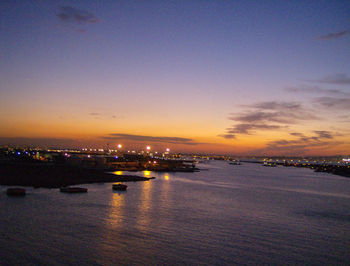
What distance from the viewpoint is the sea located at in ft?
50.8

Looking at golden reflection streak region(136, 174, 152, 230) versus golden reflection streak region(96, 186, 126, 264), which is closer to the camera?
golden reflection streak region(96, 186, 126, 264)

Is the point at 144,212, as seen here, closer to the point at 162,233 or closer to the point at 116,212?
the point at 116,212

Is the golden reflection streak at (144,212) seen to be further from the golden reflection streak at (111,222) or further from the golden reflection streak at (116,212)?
the golden reflection streak at (116,212)

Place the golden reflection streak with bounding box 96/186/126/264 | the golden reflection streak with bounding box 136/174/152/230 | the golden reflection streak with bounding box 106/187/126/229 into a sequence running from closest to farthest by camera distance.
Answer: the golden reflection streak with bounding box 96/186/126/264 < the golden reflection streak with bounding box 106/187/126/229 < the golden reflection streak with bounding box 136/174/152/230

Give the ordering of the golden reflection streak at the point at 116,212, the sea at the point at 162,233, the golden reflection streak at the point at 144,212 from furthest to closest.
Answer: the golden reflection streak at the point at 144,212, the golden reflection streak at the point at 116,212, the sea at the point at 162,233

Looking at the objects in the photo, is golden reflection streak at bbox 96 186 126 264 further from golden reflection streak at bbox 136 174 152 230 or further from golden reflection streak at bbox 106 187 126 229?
golden reflection streak at bbox 136 174 152 230

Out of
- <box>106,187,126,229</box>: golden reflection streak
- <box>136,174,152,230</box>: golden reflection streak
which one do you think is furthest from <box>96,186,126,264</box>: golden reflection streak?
<box>136,174,152,230</box>: golden reflection streak

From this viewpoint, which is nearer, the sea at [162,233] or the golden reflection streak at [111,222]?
the sea at [162,233]

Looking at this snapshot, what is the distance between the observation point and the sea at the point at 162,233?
1549 centimetres

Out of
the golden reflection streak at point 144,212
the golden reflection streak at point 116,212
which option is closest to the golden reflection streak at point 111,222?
the golden reflection streak at point 116,212

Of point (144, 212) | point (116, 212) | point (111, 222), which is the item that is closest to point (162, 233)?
point (111, 222)

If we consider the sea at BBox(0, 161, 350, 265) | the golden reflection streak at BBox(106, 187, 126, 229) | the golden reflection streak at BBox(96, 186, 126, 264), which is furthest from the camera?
the golden reflection streak at BBox(106, 187, 126, 229)

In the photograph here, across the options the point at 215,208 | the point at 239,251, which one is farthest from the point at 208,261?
the point at 215,208

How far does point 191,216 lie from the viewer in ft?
84.7
